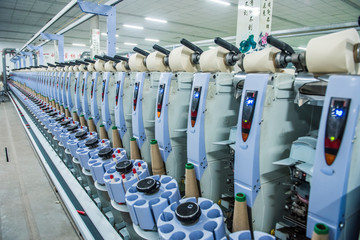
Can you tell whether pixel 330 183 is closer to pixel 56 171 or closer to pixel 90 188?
pixel 90 188

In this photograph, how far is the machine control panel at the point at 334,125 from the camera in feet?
3.57

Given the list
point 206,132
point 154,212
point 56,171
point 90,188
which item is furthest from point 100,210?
point 56,171

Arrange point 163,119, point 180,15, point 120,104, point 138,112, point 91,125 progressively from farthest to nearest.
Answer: point 180,15 → point 91,125 → point 120,104 → point 138,112 → point 163,119

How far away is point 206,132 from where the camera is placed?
1.89m

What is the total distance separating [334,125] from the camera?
111 cm

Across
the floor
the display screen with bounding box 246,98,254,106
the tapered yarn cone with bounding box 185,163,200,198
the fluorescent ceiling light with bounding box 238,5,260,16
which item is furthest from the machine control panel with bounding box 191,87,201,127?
the floor

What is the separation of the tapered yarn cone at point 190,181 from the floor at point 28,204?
4.94 ft

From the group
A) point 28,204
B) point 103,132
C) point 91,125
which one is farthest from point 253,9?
point 28,204

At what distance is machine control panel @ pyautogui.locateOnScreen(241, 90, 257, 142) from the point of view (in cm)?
150

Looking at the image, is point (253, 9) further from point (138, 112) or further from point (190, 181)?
point (190, 181)

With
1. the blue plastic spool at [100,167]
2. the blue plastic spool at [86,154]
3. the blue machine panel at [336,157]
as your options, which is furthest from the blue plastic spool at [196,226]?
the blue plastic spool at [86,154]

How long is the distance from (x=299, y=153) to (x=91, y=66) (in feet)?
12.6

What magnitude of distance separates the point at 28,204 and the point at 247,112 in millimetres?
3173

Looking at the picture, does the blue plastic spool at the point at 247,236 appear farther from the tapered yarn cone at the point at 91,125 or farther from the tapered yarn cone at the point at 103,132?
the tapered yarn cone at the point at 91,125
